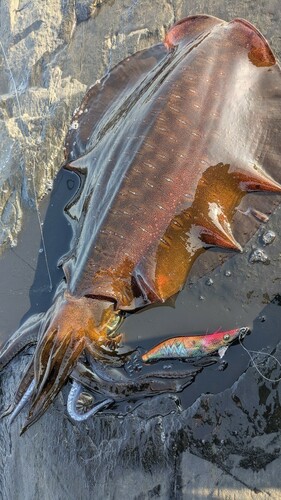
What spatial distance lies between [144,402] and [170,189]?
189cm

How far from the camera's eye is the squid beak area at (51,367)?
4.40m

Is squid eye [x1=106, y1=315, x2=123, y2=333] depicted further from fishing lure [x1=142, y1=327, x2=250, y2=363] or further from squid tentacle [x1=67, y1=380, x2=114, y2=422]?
squid tentacle [x1=67, y1=380, x2=114, y2=422]

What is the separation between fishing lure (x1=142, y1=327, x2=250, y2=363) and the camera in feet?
15.0

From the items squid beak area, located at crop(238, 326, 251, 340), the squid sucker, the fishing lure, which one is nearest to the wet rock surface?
squid beak area, located at crop(238, 326, 251, 340)

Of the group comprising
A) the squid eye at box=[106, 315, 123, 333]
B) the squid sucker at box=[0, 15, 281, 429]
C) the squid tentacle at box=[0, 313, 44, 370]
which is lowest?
the squid tentacle at box=[0, 313, 44, 370]

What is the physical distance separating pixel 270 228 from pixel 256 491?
2134 mm

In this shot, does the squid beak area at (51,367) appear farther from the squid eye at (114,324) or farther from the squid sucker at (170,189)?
the squid eye at (114,324)

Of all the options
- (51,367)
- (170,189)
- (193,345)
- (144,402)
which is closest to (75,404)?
(144,402)

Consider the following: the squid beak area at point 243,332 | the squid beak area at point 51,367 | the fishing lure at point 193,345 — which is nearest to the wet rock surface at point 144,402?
the squid beak area at point 243,332

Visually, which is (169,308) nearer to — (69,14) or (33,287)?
(33,287)

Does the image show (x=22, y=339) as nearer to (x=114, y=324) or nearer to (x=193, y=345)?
(x=114, y=324)

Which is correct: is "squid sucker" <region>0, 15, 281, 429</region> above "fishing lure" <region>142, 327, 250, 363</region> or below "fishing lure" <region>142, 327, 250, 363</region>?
above

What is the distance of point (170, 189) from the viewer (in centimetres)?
450

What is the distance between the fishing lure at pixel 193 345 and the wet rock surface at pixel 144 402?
183 millimetres
